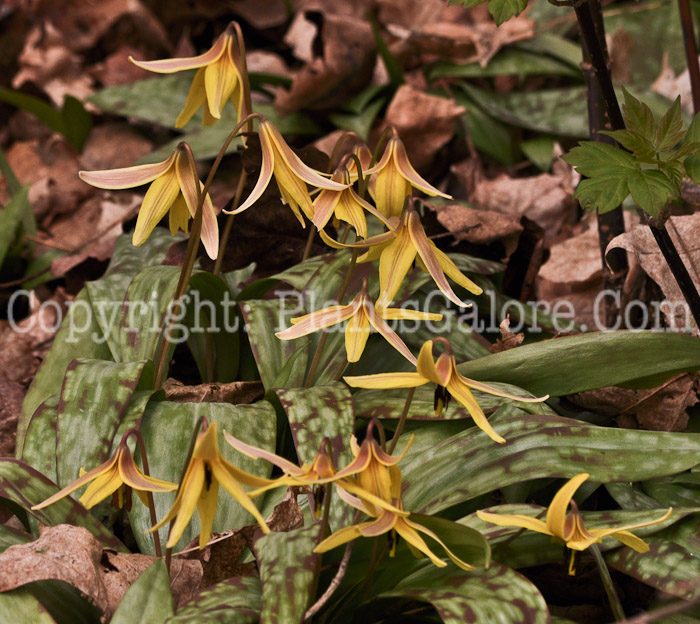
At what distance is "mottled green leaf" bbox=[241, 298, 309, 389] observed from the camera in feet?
5.51

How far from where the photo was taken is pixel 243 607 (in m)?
1.09

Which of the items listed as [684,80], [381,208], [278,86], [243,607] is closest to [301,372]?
[381,208]

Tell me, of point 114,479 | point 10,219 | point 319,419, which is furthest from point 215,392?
point 10,219

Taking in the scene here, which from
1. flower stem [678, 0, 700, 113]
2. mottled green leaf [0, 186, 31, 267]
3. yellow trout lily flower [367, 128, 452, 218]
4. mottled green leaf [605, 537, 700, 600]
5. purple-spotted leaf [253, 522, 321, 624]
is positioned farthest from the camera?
mottled green leaf [0, 186, 31, 267]

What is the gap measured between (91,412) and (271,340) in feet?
1.36

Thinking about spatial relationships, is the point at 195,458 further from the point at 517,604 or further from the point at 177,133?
the point at 177,133

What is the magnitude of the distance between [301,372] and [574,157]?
27.4 inches

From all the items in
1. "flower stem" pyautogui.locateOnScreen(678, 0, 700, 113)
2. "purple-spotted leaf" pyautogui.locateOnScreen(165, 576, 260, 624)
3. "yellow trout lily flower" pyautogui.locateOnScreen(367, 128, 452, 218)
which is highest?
"flower stem" pyautogui.locateOnScreen(678, 0, 700, 113)

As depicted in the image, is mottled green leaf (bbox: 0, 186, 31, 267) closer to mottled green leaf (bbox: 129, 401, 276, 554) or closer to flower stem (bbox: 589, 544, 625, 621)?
mottled green leaf (bbox: 129, 401, 276, 554)

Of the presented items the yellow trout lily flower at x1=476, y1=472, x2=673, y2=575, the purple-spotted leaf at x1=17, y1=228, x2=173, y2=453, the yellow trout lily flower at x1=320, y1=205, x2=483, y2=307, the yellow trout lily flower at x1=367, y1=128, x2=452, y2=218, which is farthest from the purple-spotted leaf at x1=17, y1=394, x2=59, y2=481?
the yellow trout lily flower at x1=476, y1=472, x2=673, y2=575

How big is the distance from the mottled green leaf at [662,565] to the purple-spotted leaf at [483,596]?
0.72 ft

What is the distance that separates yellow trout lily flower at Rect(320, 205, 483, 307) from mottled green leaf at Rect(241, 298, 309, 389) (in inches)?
13.7

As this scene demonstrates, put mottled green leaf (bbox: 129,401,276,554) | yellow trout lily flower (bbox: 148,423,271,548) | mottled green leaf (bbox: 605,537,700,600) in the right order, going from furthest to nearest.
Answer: mottled green leaf (bbox: 129,401,276,554) < mottled green leaf (bbox: 605,537,700,600) < yellow trout lily flower (bbox: 148,423,271,548)

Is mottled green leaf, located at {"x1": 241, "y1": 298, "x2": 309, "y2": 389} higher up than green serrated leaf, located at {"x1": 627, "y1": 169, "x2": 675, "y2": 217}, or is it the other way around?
green serrated leaf, located at {"x1": 627, "y1": 169, "x2": 675, "y2": 217}
